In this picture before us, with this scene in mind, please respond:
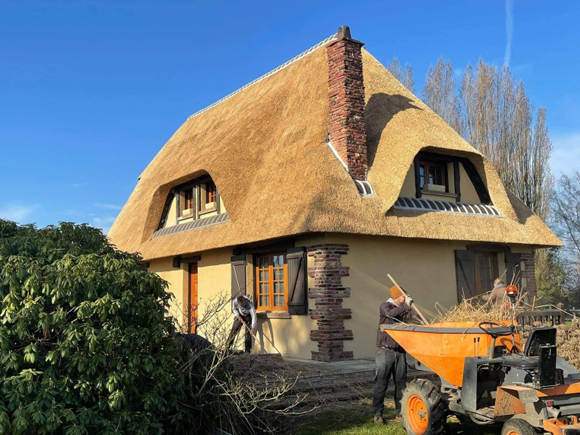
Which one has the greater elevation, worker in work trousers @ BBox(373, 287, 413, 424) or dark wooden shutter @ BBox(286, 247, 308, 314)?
dark wooden shutter @ BBox(286, 247, 308, 314)

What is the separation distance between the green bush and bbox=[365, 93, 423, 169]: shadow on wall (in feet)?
24.3

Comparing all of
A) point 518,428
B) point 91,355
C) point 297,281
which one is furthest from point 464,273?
point 91,355

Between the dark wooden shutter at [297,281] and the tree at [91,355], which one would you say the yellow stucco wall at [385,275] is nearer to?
the dark wooden shutter at [297,281]

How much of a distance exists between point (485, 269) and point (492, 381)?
8279 mm

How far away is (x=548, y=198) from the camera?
23.4 m

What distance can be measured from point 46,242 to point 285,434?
10.3 ft

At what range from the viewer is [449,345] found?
5.30 m

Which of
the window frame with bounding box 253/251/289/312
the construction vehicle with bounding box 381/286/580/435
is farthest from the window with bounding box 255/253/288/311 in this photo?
the construction vehicle with bounding box 381/286/580/435

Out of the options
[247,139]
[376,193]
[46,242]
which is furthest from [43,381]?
[247,139]

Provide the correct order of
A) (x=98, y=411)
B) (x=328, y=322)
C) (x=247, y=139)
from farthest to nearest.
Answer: (x=247, y=139), (x=328, y=322), (x=98, y=411)

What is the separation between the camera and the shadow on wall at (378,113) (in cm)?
1191

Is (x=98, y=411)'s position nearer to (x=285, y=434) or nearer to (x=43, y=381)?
(x=43, y=381)

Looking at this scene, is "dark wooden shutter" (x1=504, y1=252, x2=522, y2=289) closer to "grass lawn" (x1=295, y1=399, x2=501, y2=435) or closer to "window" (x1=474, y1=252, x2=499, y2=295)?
"window" (x1=474, y1=252, x2=499, y2=295)

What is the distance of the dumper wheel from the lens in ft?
17.4
